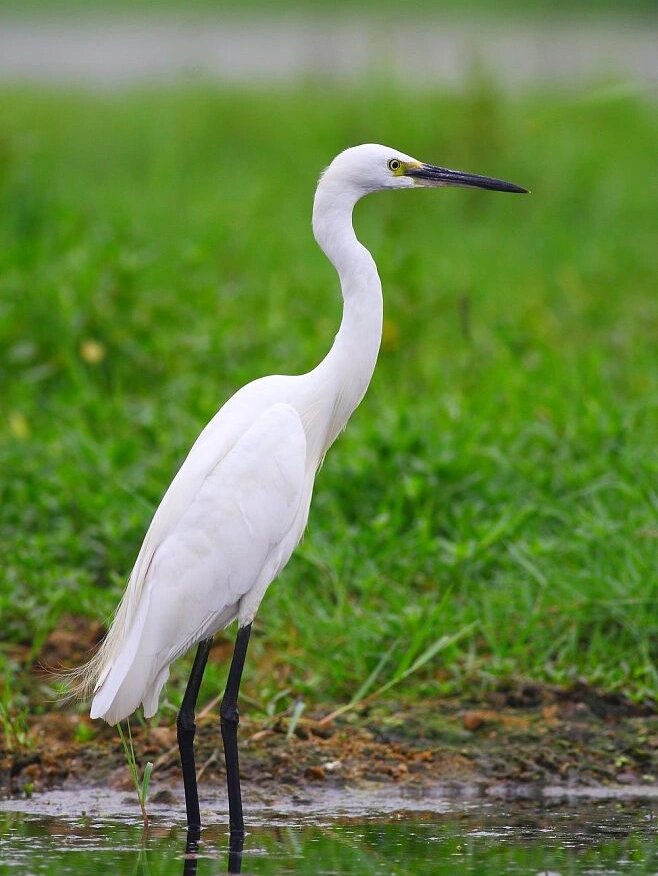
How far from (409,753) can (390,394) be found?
2.39 meters

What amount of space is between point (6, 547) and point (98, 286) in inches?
69.8

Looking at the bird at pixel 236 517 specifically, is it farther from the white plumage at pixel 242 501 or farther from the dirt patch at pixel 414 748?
the dirt patch at pixel 414 748

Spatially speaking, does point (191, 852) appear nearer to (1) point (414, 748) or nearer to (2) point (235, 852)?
(2) point (235, 852)

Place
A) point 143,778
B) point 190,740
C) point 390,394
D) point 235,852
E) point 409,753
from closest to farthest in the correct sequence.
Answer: point 235,852
point 143,778
point 190,740
point 409,753
point 390,394

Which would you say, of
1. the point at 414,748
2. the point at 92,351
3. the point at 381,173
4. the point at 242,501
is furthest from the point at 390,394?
the point at 242,501

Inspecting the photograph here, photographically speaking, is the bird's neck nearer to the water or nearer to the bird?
the bird

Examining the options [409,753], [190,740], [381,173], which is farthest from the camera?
[409,753]

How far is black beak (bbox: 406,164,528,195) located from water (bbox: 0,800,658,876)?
1737 millimetres

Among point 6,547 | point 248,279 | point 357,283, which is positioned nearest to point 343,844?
point 357,283

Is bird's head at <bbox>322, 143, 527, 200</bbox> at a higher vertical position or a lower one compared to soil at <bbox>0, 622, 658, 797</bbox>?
higher

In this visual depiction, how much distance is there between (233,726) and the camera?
414 centimetres

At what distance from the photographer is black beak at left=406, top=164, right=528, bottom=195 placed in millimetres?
4273

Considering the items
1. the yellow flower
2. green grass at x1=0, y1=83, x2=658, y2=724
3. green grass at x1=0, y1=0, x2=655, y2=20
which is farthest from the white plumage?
green grass at x1=0, y1=0, x2=655, y2=20

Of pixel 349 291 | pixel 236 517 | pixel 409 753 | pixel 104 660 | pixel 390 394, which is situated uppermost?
pixel 349 291
